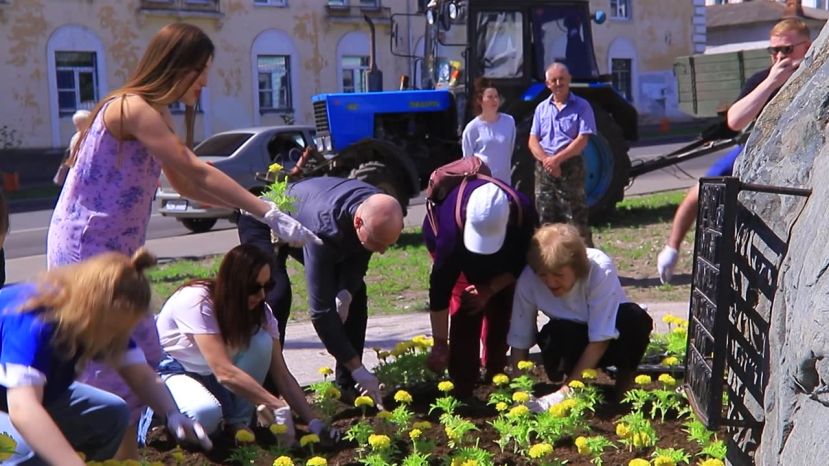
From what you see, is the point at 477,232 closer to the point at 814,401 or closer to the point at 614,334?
the point at 614,334

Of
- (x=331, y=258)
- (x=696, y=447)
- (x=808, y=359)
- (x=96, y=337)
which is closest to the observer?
(x=808, y=359)

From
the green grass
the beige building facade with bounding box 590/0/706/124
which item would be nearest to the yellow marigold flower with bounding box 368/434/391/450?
the green grass

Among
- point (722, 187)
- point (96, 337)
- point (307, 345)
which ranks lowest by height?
point (307, 345)

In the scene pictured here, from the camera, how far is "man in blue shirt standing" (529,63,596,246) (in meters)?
9.35

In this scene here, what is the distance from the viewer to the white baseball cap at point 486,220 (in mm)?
4980

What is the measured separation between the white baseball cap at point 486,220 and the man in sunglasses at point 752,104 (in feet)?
3.19

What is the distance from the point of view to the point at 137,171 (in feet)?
13.1

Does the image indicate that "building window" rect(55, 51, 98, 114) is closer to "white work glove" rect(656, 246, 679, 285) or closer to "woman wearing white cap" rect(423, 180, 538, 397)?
"woman wearing white cap" rect(423, 180, 538, 397)

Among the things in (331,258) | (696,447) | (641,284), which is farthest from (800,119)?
(641,284)

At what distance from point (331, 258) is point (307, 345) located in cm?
242

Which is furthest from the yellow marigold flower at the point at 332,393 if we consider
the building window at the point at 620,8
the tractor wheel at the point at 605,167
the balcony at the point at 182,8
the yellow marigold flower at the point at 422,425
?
the building window at the point at 620,8

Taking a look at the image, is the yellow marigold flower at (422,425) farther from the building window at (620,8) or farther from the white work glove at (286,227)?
the building window at (620,8)

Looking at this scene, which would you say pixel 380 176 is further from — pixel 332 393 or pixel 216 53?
pixel 216 53

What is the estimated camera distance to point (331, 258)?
4.92 meters
